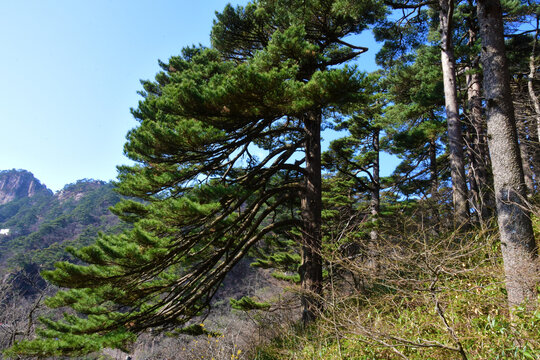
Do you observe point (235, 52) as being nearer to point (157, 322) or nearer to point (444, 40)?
point (444, 40)

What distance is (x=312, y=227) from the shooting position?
6336 millimetres

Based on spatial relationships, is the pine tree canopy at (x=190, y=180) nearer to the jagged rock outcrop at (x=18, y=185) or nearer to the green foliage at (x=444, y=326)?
the green foliage at (x=444, y=326)

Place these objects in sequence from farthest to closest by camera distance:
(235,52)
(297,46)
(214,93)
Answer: (235,52) → (297,46) → (214,93)

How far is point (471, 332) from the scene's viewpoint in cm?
306

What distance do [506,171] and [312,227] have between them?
361cm

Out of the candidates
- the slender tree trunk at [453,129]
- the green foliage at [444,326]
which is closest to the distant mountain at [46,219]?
the green foliage at [444,326]

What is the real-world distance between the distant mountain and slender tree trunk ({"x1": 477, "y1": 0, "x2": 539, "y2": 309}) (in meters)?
18.3

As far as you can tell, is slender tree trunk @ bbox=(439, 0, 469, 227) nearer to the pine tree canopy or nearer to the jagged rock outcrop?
the pine tree canopy

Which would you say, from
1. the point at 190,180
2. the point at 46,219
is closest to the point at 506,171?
the point at 190,180

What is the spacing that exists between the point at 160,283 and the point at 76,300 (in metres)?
1.48

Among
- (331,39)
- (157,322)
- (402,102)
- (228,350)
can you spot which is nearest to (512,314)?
(157,322)

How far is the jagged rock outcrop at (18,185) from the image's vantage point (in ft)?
375

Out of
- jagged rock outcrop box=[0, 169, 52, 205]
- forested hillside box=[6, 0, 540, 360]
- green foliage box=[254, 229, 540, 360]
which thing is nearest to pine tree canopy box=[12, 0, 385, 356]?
forested hillside box=[6, 0, 540, 360]

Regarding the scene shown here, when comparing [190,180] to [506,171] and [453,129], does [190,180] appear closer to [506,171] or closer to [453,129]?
[506,171]
